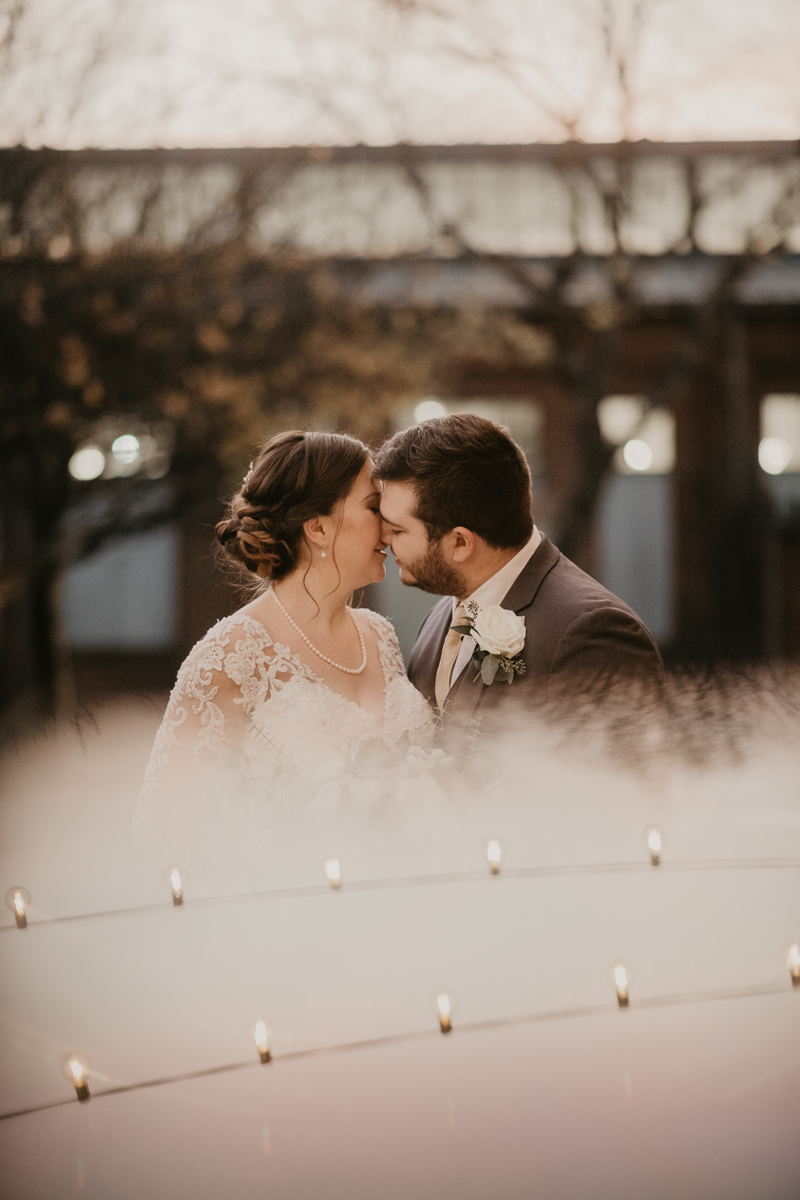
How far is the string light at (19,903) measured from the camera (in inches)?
64.2

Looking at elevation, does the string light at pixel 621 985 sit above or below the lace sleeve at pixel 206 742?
below

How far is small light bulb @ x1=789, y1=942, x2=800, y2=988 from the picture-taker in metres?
1.69

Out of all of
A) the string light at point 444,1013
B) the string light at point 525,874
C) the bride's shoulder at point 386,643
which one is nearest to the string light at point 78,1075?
the string light at point 525,874

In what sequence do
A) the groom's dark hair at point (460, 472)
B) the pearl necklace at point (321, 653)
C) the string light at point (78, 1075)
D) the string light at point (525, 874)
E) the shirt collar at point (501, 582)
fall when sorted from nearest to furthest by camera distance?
the string light at point (78, 1075) → the string light at point (525, 874) → the groom's dark hair at point (460, 472) → the shirt collar at point (501, 582) → the pearl necklace at point (321, 653)

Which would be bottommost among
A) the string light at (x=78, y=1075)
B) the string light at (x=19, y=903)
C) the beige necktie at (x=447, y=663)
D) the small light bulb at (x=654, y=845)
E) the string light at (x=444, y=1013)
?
the string light at (x=78, y=1075)

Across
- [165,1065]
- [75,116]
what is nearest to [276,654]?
[165,1065]

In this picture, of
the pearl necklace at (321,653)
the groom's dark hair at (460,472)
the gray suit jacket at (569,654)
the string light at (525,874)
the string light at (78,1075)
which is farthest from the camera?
the pearl necklace at (321,653)

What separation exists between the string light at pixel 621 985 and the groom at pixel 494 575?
1.63 feet

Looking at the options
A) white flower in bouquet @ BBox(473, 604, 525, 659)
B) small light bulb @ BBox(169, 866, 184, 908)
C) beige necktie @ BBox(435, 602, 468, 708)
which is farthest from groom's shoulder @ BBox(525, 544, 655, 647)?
small light bulb @ BBox(169, 866, 184, 908)

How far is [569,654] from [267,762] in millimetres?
640

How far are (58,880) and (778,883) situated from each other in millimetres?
1258

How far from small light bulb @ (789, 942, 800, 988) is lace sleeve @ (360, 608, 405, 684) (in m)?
1.06

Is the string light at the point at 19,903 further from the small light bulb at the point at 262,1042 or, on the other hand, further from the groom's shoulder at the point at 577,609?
the groom's shoulder at the point at 577,609

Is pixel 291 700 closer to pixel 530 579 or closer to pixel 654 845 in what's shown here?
pixel 530 579
